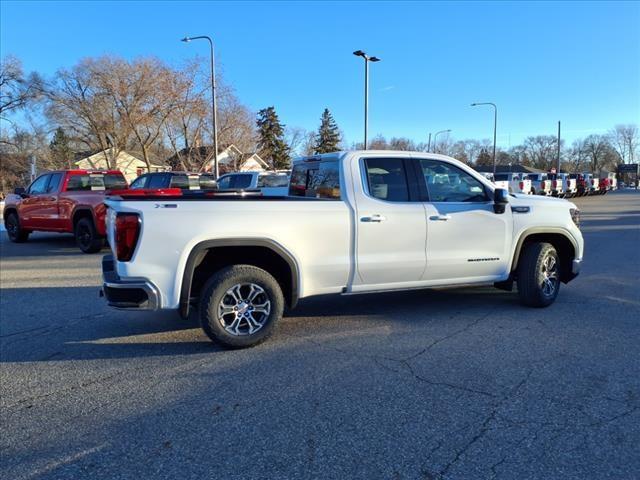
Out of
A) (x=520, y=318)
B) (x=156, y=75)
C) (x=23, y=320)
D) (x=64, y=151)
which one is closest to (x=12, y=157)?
(x=64, y=151)

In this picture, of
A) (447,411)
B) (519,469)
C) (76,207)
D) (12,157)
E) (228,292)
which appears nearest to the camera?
(519,469)

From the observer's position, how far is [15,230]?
14.4 metres

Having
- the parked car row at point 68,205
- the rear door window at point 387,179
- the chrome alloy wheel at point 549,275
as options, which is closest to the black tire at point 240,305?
the rear door window at point 387,179

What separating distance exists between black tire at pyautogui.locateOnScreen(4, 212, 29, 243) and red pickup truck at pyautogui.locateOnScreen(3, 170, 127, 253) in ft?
0.30

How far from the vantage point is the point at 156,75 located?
35.2 metres

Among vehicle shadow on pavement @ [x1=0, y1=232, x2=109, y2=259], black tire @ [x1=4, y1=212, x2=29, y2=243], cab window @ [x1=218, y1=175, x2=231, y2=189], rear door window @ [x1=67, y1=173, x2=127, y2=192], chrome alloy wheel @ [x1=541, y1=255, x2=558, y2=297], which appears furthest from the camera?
cab window @ [x1=218, y1=175, x2=231, y2=189]

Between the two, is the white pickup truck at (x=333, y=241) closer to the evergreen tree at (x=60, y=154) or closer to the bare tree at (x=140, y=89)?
the bare tree at (x=140, y=89)

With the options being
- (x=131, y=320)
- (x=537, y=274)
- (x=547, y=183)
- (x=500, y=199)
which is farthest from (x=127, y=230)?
(x=547, y=183)

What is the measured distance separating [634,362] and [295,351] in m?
3.00

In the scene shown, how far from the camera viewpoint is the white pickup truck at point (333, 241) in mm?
4461

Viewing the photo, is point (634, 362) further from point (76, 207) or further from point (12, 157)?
point (12, 157)

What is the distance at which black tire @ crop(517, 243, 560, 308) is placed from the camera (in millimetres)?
6082

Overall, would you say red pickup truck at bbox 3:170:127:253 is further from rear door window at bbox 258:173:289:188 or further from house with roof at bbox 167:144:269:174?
house with roof at bbox 167:144:269:174

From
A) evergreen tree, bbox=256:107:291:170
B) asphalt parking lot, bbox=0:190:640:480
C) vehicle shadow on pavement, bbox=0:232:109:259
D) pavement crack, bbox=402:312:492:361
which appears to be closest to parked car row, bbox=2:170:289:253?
vehicle shadow on pavement, bbox=0:232:109:259
